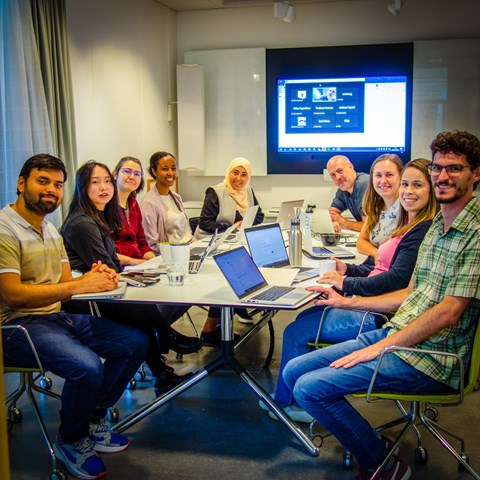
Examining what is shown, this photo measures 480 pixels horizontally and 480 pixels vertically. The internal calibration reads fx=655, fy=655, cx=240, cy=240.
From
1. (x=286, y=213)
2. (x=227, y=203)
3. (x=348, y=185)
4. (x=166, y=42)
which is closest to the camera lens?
(x=286, y=213)

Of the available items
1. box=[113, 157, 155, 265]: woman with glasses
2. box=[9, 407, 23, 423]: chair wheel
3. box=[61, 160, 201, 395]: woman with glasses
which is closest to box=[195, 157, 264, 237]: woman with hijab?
box=[113, 157, 155, 265]: woman with glasses

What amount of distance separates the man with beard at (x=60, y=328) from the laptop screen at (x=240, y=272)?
0.51 meters

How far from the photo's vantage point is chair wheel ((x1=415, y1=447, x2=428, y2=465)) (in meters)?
2.71

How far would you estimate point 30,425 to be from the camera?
122 inches

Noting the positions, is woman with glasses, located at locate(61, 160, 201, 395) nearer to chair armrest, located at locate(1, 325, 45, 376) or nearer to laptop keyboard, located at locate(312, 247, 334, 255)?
chair armrest, located at locate(1, 325, 45, 376)

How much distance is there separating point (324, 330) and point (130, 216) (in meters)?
1.74

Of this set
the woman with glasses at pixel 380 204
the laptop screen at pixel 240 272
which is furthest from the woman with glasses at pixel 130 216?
the woman with glasses at pixel 380 204

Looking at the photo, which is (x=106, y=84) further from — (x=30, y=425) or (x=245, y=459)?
(x=245, y=459)

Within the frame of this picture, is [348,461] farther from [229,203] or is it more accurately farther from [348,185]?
[348,185]

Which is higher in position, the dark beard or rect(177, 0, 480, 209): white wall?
rect(177, 0, 480, 209): white wall

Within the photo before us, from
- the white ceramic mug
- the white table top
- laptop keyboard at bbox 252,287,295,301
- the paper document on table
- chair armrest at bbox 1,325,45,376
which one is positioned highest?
the white ceramic mug

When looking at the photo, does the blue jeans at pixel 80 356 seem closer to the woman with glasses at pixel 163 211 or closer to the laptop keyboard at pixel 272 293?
the laptop keyboard at pixel 272 293

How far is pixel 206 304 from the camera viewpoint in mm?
2662

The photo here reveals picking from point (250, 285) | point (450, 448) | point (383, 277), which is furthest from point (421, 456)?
point (250, 285)
